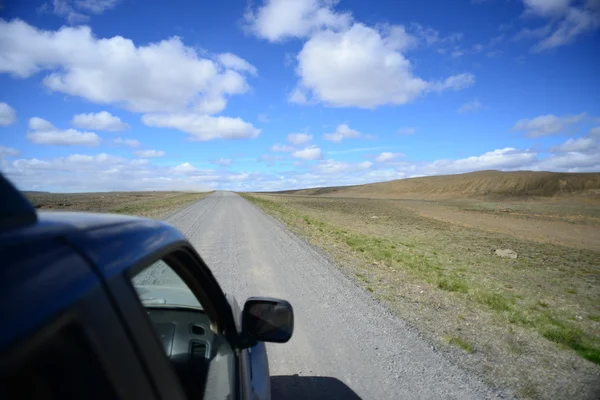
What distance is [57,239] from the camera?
0.78 metres

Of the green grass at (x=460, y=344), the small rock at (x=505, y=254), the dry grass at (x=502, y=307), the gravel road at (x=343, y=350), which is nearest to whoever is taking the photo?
the gravel road at (x=343, y=350)

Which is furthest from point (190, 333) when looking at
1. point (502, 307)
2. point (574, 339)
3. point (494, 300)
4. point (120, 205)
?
point (120, 205)

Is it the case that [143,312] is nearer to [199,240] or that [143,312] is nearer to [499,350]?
[499,350]

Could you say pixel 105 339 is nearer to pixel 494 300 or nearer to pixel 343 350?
pixel 343 350

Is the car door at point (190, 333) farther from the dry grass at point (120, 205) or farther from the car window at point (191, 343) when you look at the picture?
the dry grass at point (120, 205)

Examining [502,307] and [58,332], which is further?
[502,307]

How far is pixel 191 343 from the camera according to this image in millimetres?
2043

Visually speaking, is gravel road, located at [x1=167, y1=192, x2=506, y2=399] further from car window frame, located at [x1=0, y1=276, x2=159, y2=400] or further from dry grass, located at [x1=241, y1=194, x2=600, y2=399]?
car window frame, located at [x1=0, y1=276, x2=159, y2=400]

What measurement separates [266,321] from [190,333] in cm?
55

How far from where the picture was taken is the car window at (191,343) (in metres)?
1.67

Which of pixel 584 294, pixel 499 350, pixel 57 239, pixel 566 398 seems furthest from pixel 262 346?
pixel 584 294

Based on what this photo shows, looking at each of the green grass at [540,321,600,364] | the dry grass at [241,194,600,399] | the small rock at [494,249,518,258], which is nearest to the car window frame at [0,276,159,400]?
the dry grass at [241,194,600,399]

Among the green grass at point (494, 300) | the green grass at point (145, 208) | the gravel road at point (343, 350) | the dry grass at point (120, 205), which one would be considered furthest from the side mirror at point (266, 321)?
the green grass at point (145, 208)

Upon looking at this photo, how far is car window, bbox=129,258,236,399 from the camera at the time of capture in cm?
167
